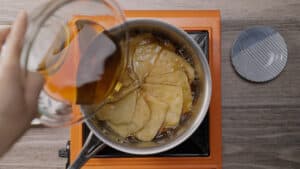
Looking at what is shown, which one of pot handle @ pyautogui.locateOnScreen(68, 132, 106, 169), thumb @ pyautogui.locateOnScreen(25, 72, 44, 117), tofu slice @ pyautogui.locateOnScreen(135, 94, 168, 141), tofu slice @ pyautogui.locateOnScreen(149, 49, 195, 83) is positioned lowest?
pot handle @ pyautogui.locateOnScreen(68, 132, 106, 169)

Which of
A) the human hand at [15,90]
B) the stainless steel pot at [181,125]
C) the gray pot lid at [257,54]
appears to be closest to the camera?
the human hand at [15,90]

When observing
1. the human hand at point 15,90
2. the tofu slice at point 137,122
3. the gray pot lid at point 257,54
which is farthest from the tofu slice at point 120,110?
the gray pot lid at point 257,54

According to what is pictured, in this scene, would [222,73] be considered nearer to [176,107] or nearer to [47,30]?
[176,107]

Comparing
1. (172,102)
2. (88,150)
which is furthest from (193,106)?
(88,150)

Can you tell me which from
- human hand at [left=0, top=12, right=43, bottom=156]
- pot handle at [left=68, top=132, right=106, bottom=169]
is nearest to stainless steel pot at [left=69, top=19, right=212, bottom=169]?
pot handle at [left=68, top=132, right=106, bottom=169]

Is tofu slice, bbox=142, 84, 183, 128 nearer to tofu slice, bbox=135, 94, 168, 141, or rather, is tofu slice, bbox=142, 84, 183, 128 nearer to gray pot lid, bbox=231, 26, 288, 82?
tofu slice, bbox=135, 94, 168, 141

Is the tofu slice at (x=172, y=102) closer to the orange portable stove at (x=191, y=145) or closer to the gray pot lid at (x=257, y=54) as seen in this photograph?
the orange portable stove at (x=191, y=145)
